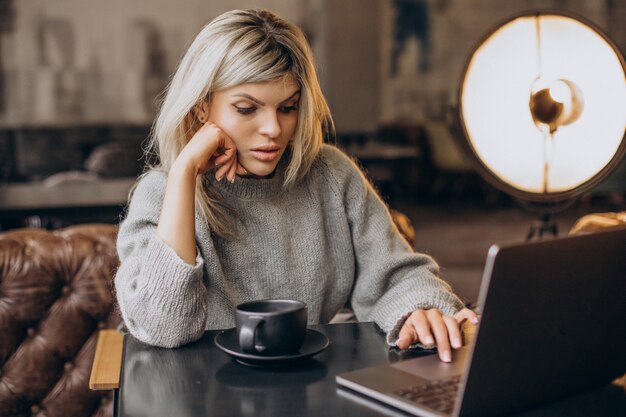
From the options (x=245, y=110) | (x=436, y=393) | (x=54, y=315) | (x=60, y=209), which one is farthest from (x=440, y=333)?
(x=60, y=209)

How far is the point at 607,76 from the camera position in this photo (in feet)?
5.11

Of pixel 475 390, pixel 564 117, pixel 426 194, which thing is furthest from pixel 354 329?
pixel 426 194

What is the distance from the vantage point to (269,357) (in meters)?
1.06

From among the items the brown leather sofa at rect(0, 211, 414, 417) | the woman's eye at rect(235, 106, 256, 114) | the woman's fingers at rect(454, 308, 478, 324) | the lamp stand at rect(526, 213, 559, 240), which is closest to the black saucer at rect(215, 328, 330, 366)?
the woman's fingers at rect(454, 308, 478, 324)

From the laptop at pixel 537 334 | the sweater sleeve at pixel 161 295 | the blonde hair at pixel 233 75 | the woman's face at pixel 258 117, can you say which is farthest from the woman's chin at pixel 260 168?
the laptop at pixel 537 334

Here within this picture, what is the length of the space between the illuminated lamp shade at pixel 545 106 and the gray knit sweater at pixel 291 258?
11.1 inches

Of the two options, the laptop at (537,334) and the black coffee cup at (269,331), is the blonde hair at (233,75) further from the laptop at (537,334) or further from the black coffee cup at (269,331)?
the laptop at (537,334)

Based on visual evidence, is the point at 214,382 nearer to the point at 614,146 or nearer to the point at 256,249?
the point at 256,249

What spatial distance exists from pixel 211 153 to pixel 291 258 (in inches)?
12.7

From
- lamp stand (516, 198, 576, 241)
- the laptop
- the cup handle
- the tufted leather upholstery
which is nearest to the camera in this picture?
the laptop

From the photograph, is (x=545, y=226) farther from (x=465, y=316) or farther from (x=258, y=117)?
(x=258, y=117)

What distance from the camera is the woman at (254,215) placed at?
130 cm

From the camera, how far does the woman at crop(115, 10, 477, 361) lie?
130cm

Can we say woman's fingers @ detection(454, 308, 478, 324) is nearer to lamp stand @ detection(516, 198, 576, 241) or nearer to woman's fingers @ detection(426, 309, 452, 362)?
woman's fingers @ detection(426, 309, 452, 362)
